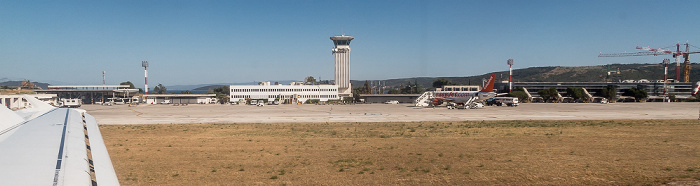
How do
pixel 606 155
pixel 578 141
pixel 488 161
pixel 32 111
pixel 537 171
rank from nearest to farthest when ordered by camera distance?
pixel 32 111 → pixel 537 171 → pixel 488 161 → pixel 606 155 → pixel 578 141

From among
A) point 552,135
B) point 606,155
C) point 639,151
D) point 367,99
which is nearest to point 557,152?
point 606,155

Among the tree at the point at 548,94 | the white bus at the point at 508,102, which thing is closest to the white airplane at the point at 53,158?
the white bus at the point at 508,102

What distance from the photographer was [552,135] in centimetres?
2077

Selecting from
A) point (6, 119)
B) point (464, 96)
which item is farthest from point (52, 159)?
point (464, 96)

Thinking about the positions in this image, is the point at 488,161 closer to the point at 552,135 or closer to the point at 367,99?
the point at 552,135

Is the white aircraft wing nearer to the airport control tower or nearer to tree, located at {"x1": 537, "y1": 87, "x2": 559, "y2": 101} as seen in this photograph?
tree, located at {"x1": 537, "y1": 87, "x2": 559, "y2": 101}

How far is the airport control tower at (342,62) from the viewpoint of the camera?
13612cm

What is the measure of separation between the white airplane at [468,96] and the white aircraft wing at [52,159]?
175 feet

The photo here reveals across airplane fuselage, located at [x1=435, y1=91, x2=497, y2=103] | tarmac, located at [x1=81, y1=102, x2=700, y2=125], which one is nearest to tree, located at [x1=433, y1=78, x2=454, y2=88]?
airplane fuselage, located at [x1=435, y1=91, x2=497, y2=103]

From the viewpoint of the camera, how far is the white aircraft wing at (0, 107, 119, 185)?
2.93m

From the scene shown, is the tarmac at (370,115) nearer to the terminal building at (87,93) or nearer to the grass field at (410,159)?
the grass field at (410,159)

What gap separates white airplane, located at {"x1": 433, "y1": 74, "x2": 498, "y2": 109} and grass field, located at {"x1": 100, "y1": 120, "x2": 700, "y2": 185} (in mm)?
35246

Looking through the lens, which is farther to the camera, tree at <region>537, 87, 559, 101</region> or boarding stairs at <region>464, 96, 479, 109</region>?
tree at <region>537, 87, 559, 101</region>

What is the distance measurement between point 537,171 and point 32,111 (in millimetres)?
13549
